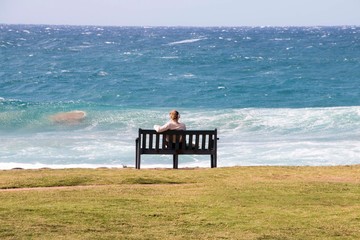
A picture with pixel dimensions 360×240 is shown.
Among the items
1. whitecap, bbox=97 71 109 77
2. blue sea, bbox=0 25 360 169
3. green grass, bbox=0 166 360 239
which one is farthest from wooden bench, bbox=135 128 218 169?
whitecap, bbox=97 71 109 77

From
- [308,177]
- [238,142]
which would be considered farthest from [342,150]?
[308,177]

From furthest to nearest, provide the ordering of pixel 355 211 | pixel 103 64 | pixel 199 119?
pixel 103 64, pixel 199 119, pixel 355 211

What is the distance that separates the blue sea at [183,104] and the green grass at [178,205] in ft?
26.9

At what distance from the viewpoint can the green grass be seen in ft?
33.6

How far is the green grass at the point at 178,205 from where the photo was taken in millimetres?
10227

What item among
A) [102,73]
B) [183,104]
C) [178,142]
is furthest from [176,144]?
[102,73]

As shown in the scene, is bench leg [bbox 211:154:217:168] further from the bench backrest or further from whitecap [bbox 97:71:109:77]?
whitecap [bbox 97:71:109:77]

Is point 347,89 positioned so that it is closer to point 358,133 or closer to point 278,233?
point 358,133

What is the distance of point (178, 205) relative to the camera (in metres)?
11.6

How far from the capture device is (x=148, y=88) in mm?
48562

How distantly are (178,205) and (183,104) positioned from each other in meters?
30.7

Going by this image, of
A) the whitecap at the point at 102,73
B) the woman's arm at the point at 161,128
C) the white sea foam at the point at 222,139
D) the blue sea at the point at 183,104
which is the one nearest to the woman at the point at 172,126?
the woman's arm at the point at 161,128

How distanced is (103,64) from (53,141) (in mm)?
37993

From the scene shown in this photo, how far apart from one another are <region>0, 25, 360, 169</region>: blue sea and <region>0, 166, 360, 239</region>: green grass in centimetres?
821
